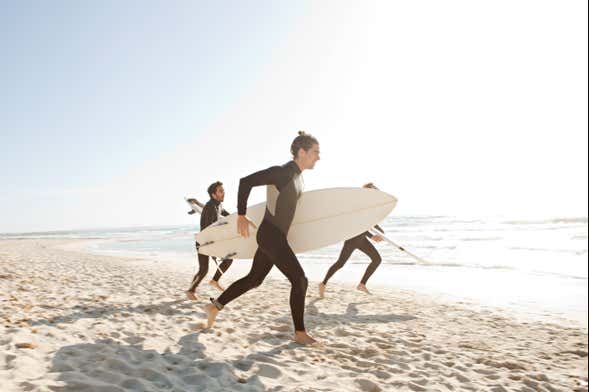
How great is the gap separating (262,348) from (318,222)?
70.1 inches

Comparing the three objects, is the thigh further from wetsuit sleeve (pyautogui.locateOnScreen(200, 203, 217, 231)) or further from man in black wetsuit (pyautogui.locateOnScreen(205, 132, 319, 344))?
man in black wetsuit (pyautogui.locateOnScreen(205, 132, 319, 344))

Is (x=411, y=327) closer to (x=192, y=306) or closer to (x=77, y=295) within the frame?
(x=192, y=306)

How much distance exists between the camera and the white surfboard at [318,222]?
492cm

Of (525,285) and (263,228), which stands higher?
(263,228)

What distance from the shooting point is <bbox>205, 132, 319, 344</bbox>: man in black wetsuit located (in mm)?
3775

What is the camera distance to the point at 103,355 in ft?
10.5

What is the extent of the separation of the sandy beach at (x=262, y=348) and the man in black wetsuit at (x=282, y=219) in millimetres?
597

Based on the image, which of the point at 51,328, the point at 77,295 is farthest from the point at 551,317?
the point at 77,295

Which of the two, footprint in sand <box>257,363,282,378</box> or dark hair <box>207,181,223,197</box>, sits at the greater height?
dark hair <box>207,181,223,197</box>

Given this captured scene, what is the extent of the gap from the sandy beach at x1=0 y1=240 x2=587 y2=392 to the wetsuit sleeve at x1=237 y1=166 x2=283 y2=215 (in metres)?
1.53

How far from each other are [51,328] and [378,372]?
10.7ft

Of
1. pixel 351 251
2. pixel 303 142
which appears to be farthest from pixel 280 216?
pixel 351 251

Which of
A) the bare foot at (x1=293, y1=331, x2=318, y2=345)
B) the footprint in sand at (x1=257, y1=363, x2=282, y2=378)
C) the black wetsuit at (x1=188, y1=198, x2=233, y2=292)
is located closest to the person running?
the black wetsuit at (x1=188, y1=198, x2=233, y2=292)

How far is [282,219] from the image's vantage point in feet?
12.5
